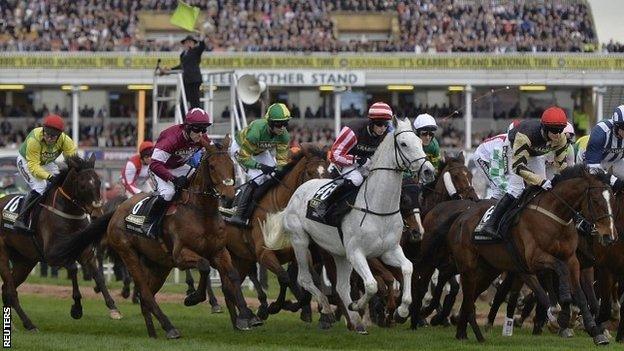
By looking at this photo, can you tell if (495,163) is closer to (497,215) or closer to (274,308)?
(497,215)

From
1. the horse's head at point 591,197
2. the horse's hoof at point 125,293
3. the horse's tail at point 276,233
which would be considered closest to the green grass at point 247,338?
the horse's tail at point 276,233

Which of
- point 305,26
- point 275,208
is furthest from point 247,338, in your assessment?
point 305,26

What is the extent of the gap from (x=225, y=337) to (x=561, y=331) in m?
3.05

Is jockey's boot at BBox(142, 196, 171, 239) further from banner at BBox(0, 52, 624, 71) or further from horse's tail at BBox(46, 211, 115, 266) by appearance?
banner at BBox(0, 52, 624, 71)

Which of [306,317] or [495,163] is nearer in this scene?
[495,163]

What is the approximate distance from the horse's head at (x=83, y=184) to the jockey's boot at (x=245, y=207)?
54.8 inches

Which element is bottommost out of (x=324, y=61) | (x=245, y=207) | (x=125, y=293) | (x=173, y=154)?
(x=125, y=293)

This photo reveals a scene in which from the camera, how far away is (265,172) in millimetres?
15148

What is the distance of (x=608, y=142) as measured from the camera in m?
13.6

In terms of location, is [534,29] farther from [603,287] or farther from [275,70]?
[603,287]

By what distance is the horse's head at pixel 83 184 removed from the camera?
14977 mm

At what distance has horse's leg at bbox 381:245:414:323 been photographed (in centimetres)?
1238

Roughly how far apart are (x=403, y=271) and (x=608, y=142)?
2.47 m

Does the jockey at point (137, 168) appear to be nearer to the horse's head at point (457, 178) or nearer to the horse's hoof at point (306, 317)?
the horse's hoof at point (306, 317)
